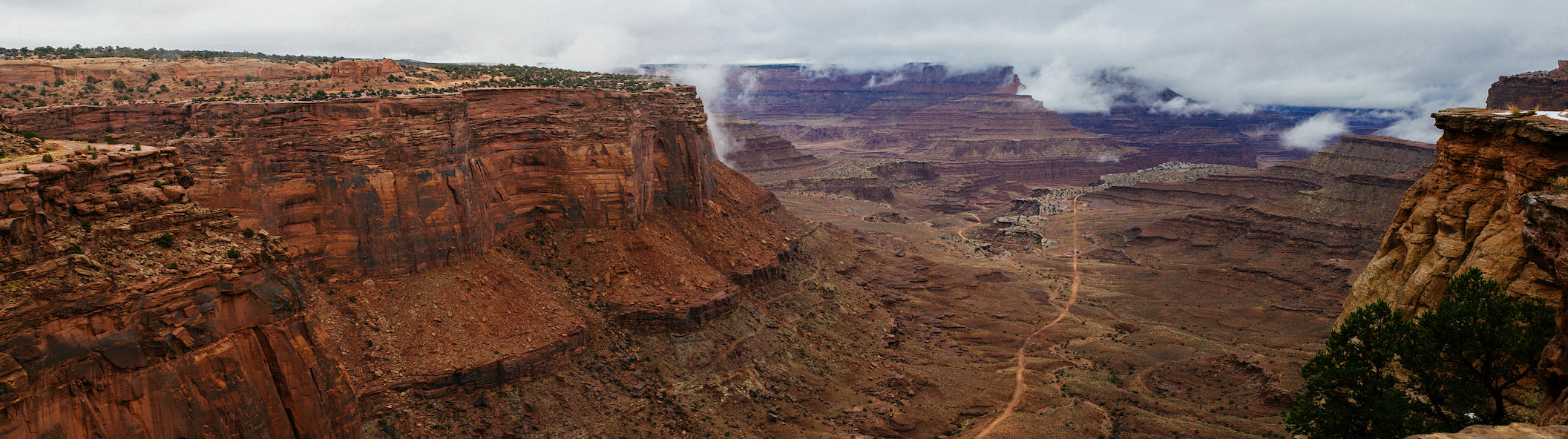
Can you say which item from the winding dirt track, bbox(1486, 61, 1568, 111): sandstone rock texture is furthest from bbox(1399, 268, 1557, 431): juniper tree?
bbox(1486, 61, 1568, 111): sandstone rock texture

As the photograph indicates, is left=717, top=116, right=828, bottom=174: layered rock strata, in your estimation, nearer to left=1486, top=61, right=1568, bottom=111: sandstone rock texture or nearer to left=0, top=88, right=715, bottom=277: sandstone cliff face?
left=1486, top=61, right=1568, bottom=111: sandstone rock texture

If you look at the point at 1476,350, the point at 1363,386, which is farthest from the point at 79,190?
the point at 1476,350

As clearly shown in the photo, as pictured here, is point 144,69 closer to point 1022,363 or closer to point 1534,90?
point 1022,363

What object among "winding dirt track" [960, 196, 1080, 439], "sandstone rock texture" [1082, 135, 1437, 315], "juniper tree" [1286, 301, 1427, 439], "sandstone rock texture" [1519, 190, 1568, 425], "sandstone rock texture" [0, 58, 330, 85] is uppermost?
"sandstone rock texture" [0, 58, 330, 85]

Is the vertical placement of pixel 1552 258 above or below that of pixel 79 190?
below

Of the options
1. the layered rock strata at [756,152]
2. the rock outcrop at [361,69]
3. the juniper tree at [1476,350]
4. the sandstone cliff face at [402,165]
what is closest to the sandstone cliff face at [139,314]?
the sandstone cliff face at [402,165]

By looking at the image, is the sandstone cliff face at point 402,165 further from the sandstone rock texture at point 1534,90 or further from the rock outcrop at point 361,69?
the sandstone rock texture at point 1534,90

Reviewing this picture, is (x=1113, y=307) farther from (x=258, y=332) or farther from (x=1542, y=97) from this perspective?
(x=258, y=332)
